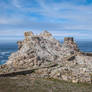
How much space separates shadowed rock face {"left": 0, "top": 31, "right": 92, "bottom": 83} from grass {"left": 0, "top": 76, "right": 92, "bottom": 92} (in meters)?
2.33

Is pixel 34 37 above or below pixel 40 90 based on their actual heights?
above

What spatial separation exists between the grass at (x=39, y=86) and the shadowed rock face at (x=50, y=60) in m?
2.33

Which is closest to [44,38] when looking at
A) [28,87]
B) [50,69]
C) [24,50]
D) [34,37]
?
[34,37]

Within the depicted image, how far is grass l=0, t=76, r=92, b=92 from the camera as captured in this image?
2209cm

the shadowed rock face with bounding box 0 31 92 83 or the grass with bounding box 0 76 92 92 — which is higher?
the shadowed rock face with bounding box 0 31 92 83

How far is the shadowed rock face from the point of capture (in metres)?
29.7

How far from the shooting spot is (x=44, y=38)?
45.2m

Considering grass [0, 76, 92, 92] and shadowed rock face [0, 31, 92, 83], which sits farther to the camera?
shadowed rock face [0, 31, 92, 83]

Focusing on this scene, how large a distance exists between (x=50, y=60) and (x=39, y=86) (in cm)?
1565

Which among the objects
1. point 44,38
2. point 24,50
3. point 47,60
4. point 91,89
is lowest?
point 91,89

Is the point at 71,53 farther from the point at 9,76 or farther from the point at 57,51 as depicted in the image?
the point at 9,76

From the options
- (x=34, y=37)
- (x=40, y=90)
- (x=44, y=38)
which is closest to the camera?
(x=40, y=90)

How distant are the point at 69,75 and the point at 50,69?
15.8 ft

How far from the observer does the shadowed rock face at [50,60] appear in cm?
2972
